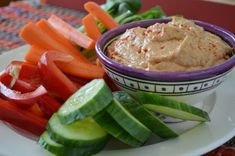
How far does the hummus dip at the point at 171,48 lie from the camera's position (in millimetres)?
1045

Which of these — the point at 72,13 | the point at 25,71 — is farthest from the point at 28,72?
the point at 72,13

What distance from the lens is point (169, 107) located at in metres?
0.96

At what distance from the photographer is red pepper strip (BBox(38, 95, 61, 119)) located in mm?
1099

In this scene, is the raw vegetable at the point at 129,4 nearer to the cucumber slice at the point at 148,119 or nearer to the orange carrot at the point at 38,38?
the orange carrot at the point at 38,38

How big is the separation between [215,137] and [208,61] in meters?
0.20

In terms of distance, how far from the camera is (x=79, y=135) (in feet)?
3.02

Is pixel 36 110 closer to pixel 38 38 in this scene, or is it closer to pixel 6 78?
pixel 6 78

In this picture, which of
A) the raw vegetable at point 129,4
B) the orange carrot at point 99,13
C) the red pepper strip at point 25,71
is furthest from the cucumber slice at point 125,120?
the raw vegetable at point 129,4

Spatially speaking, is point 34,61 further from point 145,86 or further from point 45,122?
point 145,86

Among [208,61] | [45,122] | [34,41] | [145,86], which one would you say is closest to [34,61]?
[34,41]

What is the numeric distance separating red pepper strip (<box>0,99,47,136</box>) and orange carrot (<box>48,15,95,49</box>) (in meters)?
0.35

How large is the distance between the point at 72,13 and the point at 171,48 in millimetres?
988

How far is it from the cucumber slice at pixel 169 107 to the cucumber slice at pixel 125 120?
0.06m

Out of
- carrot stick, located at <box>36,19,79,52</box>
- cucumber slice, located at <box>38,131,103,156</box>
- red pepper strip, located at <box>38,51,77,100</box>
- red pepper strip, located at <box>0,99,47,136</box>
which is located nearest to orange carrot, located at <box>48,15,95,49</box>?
carrot stick, located at <box>36,19,79,52</box>
